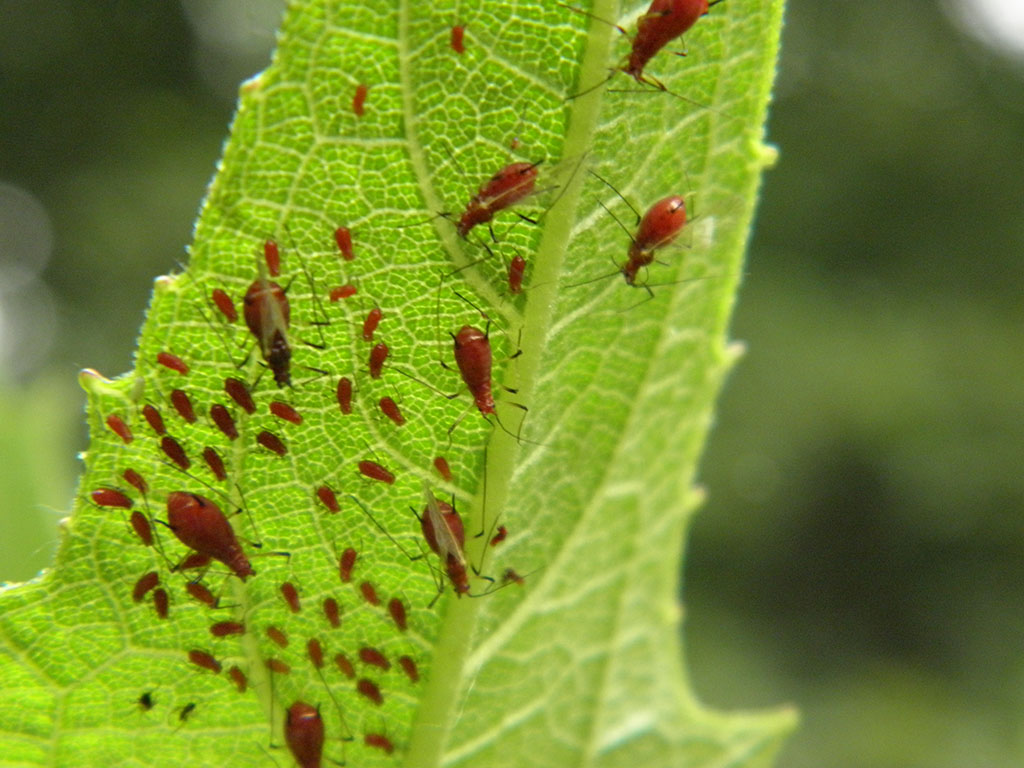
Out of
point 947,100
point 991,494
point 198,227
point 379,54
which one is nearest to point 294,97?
point 379,54

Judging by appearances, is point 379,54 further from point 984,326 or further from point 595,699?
point 984,326

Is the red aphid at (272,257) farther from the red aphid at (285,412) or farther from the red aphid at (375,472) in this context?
the red aphid at (375,472)

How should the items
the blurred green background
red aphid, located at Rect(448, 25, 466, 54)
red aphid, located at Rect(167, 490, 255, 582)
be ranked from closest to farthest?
1. red aphid, located at Rect(448, 25, 466, 54)
2. red aphid, located at Rect(167, 490, 255, 582)
3. the blurred green background

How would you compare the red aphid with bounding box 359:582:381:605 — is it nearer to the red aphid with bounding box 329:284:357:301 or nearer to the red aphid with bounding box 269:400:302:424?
the red aphid with bounding box 269:400:302:424

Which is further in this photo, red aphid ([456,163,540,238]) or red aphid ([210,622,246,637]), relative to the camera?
red aphid ([210,622,246,637])

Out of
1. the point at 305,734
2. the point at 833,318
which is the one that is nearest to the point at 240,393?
the point at 305,734

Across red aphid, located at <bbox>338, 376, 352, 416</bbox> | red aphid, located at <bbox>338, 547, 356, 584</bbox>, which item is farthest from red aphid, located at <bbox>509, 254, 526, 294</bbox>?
red aphid, located at <bbox>338, 547, 356, 584</bbox>

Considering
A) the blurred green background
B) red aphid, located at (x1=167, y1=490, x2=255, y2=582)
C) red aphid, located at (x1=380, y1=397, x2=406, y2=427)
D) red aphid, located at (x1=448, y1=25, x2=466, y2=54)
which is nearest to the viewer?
red aphid, located at (x1=448, y1=25, x2=466, y2=54)

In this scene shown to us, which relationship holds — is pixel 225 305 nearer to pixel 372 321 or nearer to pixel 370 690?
pixel 372 321
